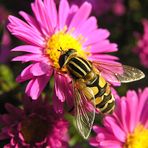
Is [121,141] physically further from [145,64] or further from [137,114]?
[145,64]

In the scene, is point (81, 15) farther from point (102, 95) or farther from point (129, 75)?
point (102, 95)

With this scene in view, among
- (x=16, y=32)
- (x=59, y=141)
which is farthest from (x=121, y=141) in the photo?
(x=16, y=32)

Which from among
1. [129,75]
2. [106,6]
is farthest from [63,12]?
[106,6]

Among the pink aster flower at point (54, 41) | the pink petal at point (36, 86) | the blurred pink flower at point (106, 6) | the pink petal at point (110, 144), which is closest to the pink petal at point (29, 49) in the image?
the pink aster flower at point (54, 41)

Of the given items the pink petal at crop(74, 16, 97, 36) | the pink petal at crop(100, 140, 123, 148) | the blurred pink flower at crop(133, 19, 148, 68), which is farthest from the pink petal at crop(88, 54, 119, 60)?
the blurred pink flower at crop(133, 19, 148, 68)

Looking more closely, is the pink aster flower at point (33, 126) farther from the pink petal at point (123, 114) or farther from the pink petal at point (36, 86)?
the pink petal at point (123, 114)
